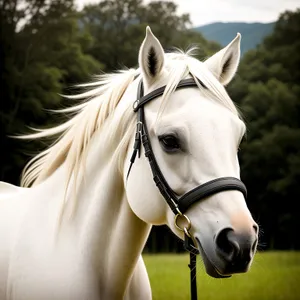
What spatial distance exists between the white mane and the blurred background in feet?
64.8

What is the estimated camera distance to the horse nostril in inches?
97.0

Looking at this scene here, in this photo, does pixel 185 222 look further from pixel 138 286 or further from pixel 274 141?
pixel 274 141

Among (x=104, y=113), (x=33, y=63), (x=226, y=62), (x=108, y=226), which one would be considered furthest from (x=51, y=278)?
(x=33, y=63)

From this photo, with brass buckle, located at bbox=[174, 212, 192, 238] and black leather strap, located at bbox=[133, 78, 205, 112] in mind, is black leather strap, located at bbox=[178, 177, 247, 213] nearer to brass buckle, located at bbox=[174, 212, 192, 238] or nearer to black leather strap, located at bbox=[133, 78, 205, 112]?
brass buckle, located at bbox=[174, 212, 192, 238]

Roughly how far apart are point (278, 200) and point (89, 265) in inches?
1004

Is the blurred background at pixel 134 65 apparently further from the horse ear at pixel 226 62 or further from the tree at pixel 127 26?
the horse ear at pixel 226 62

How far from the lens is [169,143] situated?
2785mm

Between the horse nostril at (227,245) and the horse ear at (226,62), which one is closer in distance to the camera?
the horse nostril at (227,245)

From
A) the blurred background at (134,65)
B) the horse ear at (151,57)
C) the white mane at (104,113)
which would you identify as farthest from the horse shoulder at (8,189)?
the blurred background at (134,65)

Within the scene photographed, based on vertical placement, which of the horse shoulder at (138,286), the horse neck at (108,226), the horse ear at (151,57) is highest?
the horse ear at (151,57)

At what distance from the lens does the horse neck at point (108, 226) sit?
3.06 m

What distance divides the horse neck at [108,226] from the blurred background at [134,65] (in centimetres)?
2003

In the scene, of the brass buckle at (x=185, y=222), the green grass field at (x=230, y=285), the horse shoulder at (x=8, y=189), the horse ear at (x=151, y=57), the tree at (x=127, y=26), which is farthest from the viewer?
the tree at (x=127, y=26)

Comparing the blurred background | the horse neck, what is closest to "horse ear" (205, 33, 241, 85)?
the horse neck
